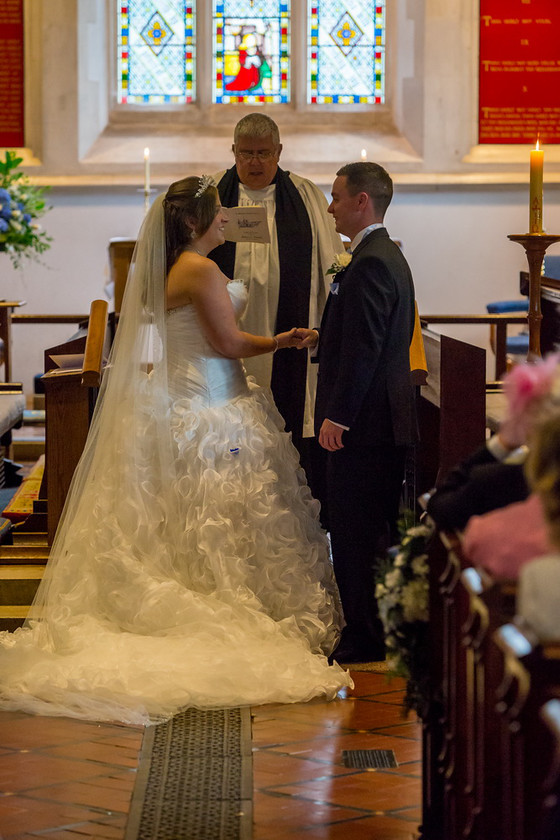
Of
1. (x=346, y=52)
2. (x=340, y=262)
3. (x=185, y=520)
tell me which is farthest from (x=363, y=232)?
(x=346, y=52)

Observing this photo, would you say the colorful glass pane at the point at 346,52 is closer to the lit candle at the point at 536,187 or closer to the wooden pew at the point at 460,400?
the wooden pew at the point at 460,400

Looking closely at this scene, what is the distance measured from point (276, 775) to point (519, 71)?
813cm

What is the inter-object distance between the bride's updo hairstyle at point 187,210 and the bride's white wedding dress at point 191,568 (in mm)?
253

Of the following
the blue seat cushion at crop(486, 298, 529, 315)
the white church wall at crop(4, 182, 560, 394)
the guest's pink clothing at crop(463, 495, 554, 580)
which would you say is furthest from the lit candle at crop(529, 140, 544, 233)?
the white church wall at crop(4, 182, 560, 394)

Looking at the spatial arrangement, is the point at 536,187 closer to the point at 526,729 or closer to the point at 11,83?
the point at 526,729

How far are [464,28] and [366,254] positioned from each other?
21.7 feet

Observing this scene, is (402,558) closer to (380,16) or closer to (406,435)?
(406,435)

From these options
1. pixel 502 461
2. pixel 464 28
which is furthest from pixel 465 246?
pixel 502 461

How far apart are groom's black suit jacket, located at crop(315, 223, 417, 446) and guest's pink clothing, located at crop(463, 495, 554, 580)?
6.99 ft

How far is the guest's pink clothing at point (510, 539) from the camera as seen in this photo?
195 cm

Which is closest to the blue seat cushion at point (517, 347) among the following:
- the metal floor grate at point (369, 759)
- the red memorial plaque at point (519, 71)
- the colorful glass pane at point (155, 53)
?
→ the red memorial plaque at point (519, 71)

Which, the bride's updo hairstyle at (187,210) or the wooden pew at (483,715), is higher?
the bride's updo hairstyle at (187,210)

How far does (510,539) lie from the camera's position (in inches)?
77.6

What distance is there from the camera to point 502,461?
2383 mm
